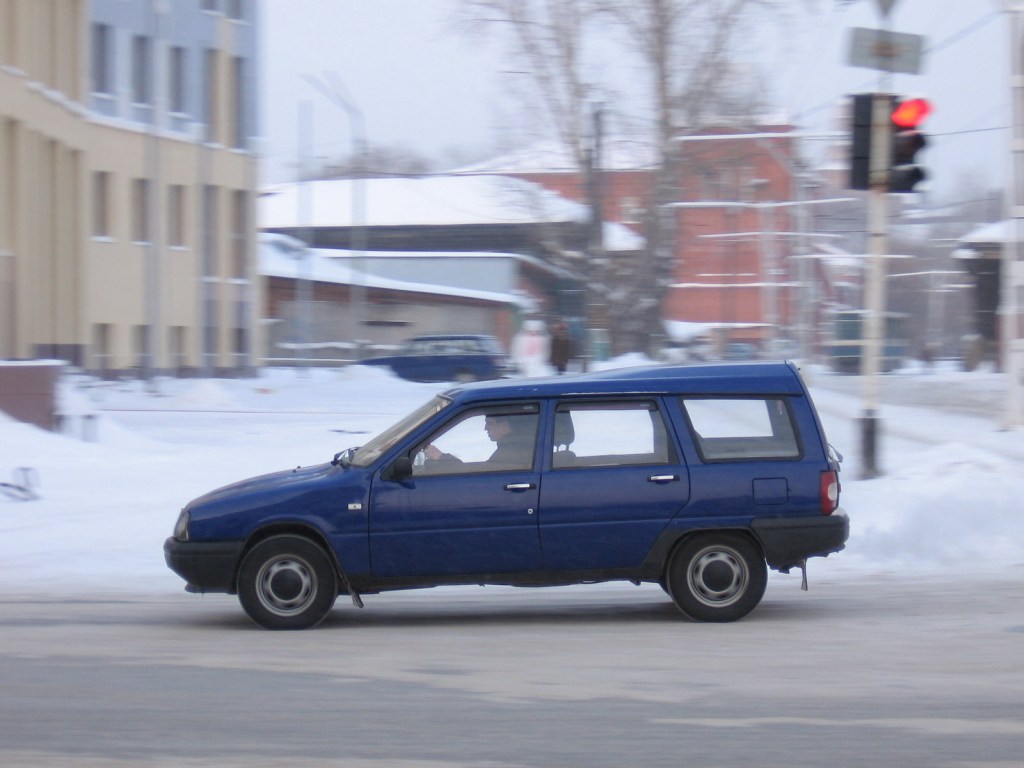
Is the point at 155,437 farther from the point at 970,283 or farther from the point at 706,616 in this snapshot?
the point at 970,283

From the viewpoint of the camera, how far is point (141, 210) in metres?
43.0

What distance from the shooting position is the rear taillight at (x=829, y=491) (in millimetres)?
8562

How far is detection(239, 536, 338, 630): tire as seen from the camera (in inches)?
336

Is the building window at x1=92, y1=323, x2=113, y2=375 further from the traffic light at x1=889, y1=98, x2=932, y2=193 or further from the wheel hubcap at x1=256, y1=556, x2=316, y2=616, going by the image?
the wheel hubcap at x1=256, y1=556, x2=316, y2=616

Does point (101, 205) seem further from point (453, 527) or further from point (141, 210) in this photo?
point (453, 527)

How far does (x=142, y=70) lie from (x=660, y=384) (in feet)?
124

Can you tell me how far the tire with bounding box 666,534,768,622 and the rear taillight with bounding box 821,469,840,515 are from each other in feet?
1.65

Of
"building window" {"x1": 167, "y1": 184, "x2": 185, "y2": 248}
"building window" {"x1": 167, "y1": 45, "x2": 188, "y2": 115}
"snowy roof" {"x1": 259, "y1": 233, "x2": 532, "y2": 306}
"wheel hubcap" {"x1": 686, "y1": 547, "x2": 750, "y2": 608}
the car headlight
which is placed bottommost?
"wheel hubcap" {"x1": 686, "y1": 547, "x2": 750, "y2": 608}

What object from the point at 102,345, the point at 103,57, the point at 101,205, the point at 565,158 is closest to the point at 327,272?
the point at 101,205

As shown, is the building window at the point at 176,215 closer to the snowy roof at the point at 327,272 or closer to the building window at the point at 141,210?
the building window at the point at 141,210

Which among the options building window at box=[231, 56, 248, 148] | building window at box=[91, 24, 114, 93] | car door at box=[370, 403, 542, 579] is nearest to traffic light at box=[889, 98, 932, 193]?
car door at box=[370, 403, 542, 579]

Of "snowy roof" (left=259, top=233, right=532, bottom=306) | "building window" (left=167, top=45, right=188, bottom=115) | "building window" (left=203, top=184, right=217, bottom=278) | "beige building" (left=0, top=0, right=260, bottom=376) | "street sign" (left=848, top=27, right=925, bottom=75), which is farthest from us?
"snowy roof" (left=259, top=233, right=532, bottom=306)

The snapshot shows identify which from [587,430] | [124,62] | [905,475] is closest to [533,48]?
[124,62]

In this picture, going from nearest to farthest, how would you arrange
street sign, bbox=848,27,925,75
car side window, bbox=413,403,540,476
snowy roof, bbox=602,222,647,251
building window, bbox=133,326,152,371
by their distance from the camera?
car side window, bbox=413,403,540,476, street sign, bbox=848,27,925,75, snowy roof, bbox=602,222,647,251, building window, bbox=133,326,152,371
